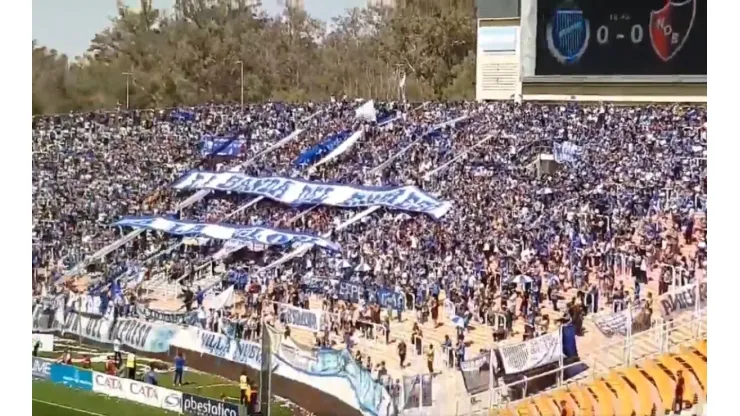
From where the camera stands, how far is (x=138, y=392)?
6.48 metres

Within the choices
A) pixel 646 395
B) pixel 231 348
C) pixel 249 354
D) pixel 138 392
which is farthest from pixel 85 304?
pixel 646 395

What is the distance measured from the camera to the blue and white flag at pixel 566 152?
6086mm

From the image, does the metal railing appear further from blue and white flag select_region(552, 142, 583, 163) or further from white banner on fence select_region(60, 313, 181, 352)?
white banner on fence select_region(60, 313, 181, 352)

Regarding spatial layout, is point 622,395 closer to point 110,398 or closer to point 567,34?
point 567,34

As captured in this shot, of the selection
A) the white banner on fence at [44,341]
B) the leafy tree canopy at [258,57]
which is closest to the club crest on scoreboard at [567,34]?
the leafy tree canopy at [258,57]

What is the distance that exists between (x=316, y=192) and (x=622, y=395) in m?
2.11

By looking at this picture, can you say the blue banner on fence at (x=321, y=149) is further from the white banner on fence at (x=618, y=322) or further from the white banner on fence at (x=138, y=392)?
the white banner on fence at (x=618, y=322)

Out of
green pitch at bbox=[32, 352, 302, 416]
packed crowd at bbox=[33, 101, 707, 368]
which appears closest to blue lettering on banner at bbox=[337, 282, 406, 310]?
packed crowd at bbox=[33, 101, 707, 368]

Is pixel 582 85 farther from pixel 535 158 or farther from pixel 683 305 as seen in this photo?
pixel 683 305

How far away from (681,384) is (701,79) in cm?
163

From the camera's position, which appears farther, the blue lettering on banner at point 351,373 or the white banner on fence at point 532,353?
the blue lettering on banner at point 351,373

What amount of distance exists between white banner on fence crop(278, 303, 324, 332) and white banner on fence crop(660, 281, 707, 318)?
1.90m

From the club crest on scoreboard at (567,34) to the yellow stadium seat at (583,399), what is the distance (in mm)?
1889
